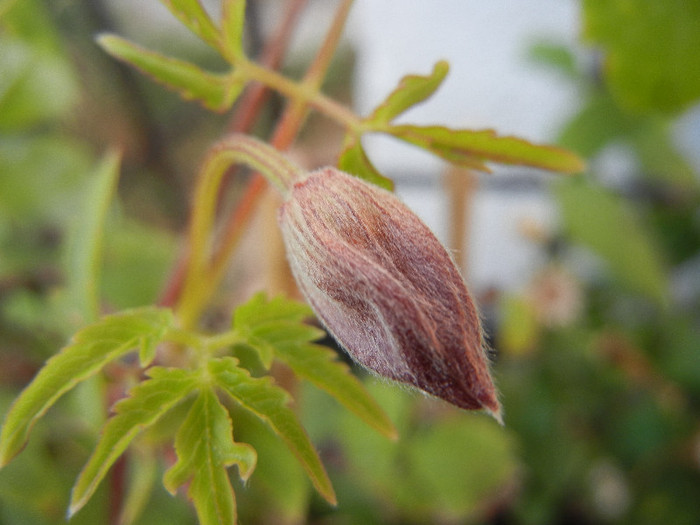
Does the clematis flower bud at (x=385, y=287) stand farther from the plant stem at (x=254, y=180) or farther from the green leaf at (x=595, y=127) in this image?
the green leaf at (x=595, y=127)

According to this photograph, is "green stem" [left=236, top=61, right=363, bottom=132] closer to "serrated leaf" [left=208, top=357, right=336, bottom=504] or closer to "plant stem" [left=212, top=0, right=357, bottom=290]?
"plant stem" [left=212, top=0, right=357, bottom=290]

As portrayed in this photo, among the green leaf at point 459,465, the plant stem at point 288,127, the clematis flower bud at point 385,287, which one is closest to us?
the clematis flower bud at point 385,287

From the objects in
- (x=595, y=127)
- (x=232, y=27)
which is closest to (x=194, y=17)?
(x=232, y=27)

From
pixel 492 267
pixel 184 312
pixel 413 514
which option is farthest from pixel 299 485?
pixel 492 267

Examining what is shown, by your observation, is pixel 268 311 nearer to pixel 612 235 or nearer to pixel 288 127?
pixel 288 127

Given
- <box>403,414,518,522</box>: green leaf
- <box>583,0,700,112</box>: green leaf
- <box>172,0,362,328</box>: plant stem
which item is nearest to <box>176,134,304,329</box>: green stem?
<box>172,0,362,328</box>: plant stem

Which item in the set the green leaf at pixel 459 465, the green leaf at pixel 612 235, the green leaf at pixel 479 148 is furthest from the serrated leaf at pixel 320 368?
the green leaf at pixel 612 235
